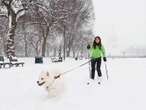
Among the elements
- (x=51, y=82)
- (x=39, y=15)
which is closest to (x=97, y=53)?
(x=51, y=82)

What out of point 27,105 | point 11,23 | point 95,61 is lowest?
point 27,105

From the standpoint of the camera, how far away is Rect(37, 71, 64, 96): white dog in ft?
35.3

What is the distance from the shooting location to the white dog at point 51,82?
10750 mm

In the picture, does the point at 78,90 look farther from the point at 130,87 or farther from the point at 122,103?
the point at 122,103

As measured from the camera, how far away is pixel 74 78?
603 inches

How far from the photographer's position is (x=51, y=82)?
10781 mm

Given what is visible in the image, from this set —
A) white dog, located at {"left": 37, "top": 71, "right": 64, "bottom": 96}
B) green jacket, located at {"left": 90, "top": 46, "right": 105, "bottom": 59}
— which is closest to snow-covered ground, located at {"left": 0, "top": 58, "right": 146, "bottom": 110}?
white dog, located at {"left": 37, "top": 71, "right": 64, "bottom": 96}

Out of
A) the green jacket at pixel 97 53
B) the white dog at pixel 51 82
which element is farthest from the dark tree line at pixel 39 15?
the white dog at pixel 51 82

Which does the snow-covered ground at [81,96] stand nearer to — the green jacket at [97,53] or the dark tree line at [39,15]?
the green jacket at [97,53]

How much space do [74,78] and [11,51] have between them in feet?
67.6

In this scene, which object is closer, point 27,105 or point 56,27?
point 27,105

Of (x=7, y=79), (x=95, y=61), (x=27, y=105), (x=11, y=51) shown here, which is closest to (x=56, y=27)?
(x=11, y=51)

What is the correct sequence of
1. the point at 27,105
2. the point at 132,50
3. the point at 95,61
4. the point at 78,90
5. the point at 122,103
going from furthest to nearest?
the point at 132,50
the point at 95,61
the point at 78,90
the point at 27,105
the point at 122,103

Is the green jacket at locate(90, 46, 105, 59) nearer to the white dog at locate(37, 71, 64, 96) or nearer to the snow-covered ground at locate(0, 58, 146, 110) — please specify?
the snow-covered ground at locate(0, 58, 146, 110)
